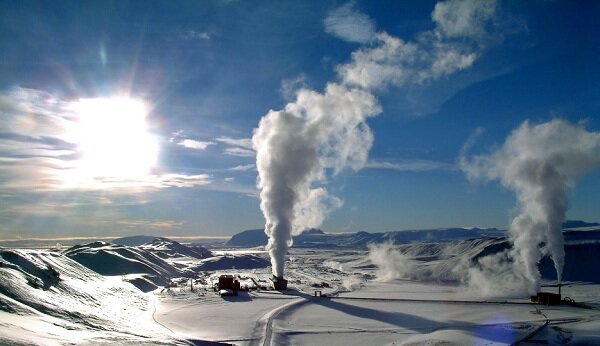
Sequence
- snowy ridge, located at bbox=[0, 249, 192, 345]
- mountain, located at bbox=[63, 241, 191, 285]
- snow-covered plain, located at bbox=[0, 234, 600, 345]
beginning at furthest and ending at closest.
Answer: mountain, located at bbox=[63, 241, 191, 285] < snow-covered plain, located at bbox=[0, 234, 600, 345] < snowy ridge, located at bbox=[0, 249, 192, 345]

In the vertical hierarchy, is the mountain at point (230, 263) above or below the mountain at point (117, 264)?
below

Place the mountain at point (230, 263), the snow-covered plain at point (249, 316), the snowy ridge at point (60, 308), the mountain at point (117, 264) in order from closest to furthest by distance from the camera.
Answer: the snowy ridge at point (60, 308), the snow-covered plain at point (249, 316), the mountain at point (117, 264), the mountain at point (230, 263)

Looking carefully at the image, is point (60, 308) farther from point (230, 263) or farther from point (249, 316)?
point (230, 263)

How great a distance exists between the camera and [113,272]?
294 feet

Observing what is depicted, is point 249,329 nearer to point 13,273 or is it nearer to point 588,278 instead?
point 13,273

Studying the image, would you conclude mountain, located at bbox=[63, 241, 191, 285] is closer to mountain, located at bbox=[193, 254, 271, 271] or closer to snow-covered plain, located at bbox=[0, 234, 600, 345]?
snow-covered plain, located at bbox=[0, 234, 600, 345]

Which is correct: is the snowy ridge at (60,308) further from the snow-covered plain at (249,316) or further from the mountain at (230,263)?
the mountain at (230,263)

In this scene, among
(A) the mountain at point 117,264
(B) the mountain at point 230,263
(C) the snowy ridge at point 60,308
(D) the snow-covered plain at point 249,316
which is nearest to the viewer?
(C) the snowy ridge at point 60,308

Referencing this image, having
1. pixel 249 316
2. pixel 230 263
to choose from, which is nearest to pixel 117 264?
pixel 249 316

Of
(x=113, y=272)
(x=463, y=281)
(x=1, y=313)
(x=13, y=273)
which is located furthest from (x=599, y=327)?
(x=113, y=272)

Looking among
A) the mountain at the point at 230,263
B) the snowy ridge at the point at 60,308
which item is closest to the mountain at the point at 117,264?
the mountain at the point at 230,263

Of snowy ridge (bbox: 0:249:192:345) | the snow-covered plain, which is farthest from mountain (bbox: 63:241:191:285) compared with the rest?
snowy ridge (bbox: 0:249:192:345)

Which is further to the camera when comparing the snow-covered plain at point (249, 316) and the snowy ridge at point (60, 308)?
the snow-covered plain at point (249, 316)

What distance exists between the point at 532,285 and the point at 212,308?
48314 millimetres
